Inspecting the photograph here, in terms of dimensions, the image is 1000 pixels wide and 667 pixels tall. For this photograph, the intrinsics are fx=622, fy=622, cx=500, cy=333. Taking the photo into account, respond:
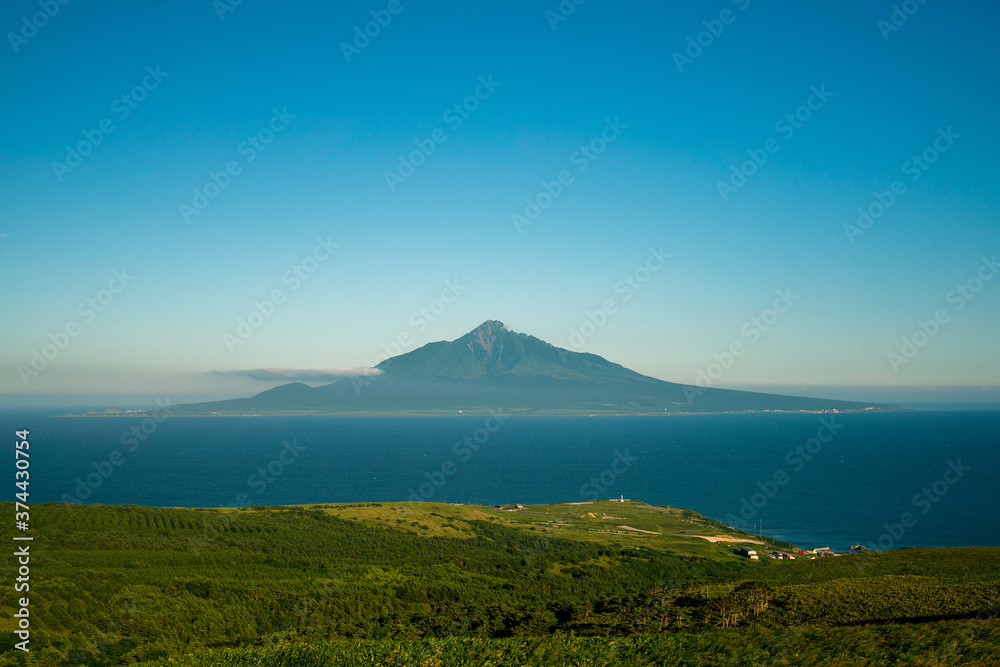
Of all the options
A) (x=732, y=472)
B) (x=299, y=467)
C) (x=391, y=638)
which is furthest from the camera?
(x=299, y=467)

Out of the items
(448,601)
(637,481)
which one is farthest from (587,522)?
(637,481)

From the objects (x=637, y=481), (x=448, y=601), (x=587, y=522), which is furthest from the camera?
(x=637, y=481)

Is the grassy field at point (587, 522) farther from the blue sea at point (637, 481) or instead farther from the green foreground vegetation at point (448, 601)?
the blue sea at point (637, 481)

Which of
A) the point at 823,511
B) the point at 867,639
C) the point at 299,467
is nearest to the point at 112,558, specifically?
the point at 867,639

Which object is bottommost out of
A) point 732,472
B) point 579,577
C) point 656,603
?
point 732,472

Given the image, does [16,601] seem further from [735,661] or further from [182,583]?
[735,661]

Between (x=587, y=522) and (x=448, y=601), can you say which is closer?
(x=448, y=601)

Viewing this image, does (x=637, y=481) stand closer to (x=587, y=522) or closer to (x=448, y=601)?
Answer: (x=587, y=522)

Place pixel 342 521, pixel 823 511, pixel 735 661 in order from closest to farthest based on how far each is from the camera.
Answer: pixel 735 661 < pixel 342 521 < pixel 823 511

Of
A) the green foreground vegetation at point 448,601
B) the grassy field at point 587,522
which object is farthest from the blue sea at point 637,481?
the green foreground vegetation at point 448,601
